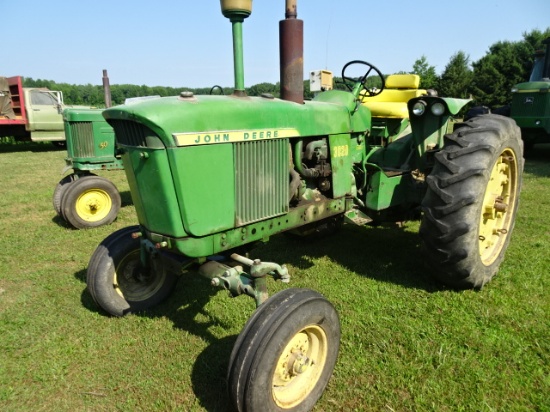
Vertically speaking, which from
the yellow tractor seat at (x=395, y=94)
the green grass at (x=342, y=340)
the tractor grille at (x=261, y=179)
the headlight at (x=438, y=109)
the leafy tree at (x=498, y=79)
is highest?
the leafy tree at (x=498, y=79)

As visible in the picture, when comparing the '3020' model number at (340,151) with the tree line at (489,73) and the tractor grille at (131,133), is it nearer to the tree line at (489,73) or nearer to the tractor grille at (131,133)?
the tractor grille at (131,133)

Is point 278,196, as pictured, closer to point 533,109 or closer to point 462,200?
point 462,200

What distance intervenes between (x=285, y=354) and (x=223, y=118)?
4.34 ft

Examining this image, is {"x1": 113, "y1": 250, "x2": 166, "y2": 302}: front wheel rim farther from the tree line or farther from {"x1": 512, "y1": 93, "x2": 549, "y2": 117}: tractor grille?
the tree line

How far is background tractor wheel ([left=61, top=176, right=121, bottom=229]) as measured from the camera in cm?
534

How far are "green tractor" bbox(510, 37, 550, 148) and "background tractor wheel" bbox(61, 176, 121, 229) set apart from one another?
359 inches

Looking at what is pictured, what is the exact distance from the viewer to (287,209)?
2791 millimetres

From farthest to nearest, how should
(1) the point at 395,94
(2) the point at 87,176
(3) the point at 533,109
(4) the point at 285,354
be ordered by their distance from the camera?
(3) the point at 533,109 → (2) the point at 87,176 → (1) the point at 395,94 → (4) the point at 285,354

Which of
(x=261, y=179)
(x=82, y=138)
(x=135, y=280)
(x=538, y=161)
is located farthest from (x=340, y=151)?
(x=538, y=161)

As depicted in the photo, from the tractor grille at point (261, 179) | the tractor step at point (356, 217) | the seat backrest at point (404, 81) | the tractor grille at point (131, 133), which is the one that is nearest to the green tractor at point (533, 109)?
→ the seat backrest at point (404, 81)

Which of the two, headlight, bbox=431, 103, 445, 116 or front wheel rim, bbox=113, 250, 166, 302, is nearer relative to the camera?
front wheel rim, bbox=113, 250, 166, 302

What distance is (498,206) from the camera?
140 inches

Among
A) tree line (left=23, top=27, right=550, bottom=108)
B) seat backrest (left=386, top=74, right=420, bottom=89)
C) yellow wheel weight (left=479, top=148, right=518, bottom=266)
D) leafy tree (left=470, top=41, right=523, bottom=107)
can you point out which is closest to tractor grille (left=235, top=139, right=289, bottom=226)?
yellow wheel weight (left=479, top=148, right=518, bottom=266)

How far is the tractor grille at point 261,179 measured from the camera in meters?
2.46
